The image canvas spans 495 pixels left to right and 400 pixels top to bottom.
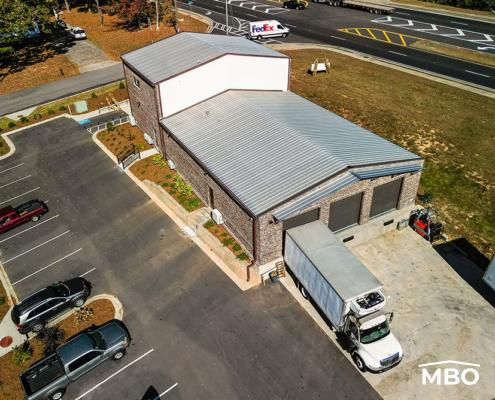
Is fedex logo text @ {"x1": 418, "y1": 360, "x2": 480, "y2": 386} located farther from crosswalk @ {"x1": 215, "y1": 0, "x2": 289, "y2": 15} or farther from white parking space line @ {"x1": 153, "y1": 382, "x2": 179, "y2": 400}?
crosswalk @ {"x1": 215, "y1": 0, "x2": 289, "y2": 15}

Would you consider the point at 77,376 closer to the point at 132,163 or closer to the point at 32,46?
the point at 132,163

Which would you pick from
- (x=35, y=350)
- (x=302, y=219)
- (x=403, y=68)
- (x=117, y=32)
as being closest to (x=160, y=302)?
(x=35, y=350)

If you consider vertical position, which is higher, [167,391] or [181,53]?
[181,53]

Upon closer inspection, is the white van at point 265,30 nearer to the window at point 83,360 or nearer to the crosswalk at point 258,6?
the crosswalk at point 258,6

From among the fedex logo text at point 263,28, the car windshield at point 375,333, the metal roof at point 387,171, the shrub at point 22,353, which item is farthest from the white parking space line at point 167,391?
the fedex logo text at point 263,28

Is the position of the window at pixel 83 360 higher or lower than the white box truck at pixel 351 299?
lower

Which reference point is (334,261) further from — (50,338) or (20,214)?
(20,214)

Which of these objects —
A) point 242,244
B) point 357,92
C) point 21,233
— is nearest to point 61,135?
point 21,233
